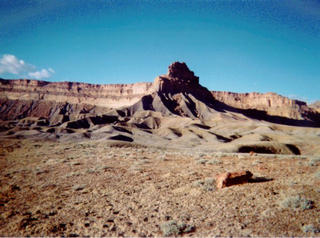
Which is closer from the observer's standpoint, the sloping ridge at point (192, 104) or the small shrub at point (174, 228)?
the small shrub at point (174, 228)

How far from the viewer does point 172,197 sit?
7.40 meters

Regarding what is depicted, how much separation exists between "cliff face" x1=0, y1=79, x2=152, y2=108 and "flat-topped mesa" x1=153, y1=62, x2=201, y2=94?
44.0 ft

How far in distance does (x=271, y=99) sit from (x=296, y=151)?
127 metres

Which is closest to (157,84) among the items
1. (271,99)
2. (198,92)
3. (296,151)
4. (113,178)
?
(198,92)

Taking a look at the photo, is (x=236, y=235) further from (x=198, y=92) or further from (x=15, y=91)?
(x=15, y=91)

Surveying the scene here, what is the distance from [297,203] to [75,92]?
499ft

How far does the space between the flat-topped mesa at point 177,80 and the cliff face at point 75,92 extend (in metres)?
13.4

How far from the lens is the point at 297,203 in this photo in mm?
5805

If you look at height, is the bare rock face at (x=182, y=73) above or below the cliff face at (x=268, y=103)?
above

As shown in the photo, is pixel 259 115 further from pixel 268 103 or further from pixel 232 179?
pixel 232 179

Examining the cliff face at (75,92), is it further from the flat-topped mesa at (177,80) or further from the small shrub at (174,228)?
the small shrub at (174,228)

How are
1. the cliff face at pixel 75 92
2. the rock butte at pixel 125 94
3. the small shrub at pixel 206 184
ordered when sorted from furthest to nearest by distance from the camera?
the cliff face at pixel 75 92, the rock butte at pixel 125 94, the small shrub at pixel 206 184

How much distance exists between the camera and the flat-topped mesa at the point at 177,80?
125 metres

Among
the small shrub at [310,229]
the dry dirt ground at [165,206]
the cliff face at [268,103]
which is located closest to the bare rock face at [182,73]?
the cliff face at [268,103]
